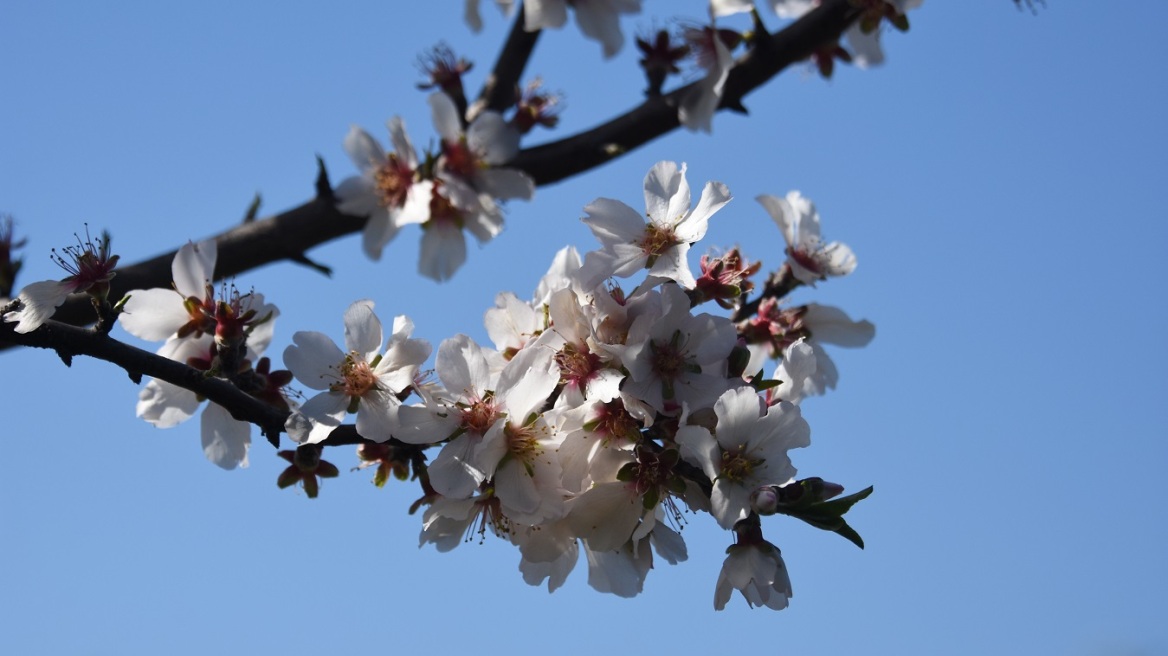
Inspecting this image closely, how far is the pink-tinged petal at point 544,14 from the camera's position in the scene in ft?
12.6

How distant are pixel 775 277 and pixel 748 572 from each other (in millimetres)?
1155

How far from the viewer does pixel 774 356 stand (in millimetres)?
2596

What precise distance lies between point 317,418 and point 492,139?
6.92 ft

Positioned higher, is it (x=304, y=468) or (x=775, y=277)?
(x=775, y=277)

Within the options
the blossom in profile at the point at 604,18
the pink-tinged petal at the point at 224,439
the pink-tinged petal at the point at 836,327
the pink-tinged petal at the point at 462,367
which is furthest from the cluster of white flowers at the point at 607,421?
the blossom in profile at the point at 604,18

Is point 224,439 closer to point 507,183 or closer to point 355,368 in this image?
point 355,368

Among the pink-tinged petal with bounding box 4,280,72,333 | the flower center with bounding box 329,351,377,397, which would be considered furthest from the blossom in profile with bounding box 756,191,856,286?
the pink-tinged petal with bounding box 4,280,72,333

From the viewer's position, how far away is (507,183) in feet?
12.6

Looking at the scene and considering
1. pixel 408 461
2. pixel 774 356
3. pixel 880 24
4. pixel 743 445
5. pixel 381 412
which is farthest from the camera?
pixel 880 24

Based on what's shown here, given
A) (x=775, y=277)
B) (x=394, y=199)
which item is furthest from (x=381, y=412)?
(x=394, y=199)

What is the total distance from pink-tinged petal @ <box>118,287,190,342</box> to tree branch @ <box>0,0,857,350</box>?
41.1 inches

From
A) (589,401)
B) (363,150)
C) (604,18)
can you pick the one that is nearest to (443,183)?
(363,150)

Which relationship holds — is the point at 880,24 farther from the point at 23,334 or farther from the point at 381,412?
the point at 23,334

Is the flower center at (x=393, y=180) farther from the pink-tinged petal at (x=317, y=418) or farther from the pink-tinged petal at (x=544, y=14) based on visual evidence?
the pink-tinged petal at (x=317, y=418)
